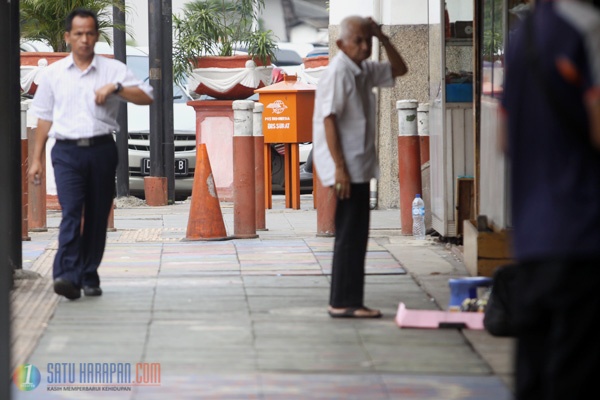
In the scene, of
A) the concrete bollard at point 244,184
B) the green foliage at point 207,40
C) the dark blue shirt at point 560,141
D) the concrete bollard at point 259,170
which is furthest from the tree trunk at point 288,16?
the dark blue shirt at point 560,141

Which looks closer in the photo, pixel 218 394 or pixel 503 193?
pixel 218 394

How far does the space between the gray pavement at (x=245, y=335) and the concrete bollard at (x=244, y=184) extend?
896mm

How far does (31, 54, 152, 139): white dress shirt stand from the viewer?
7.95m

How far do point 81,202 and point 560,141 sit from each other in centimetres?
465

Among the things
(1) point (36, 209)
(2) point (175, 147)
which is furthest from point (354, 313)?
(2) point (175, 147)

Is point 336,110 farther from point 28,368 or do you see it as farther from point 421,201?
point 421,201

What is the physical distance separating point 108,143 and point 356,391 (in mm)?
3055

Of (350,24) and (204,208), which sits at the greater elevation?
(350,24)

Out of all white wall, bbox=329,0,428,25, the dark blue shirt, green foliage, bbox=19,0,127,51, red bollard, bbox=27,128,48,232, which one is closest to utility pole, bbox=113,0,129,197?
green foliage, bbox=19,0,127,51

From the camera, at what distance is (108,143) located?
8.04 m

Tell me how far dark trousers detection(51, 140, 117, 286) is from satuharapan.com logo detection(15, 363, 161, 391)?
74.2 inches

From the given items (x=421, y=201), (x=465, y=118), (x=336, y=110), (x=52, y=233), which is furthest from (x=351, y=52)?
(x=52, y=233)

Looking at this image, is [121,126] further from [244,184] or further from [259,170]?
[244,184]

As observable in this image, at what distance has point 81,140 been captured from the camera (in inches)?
312
